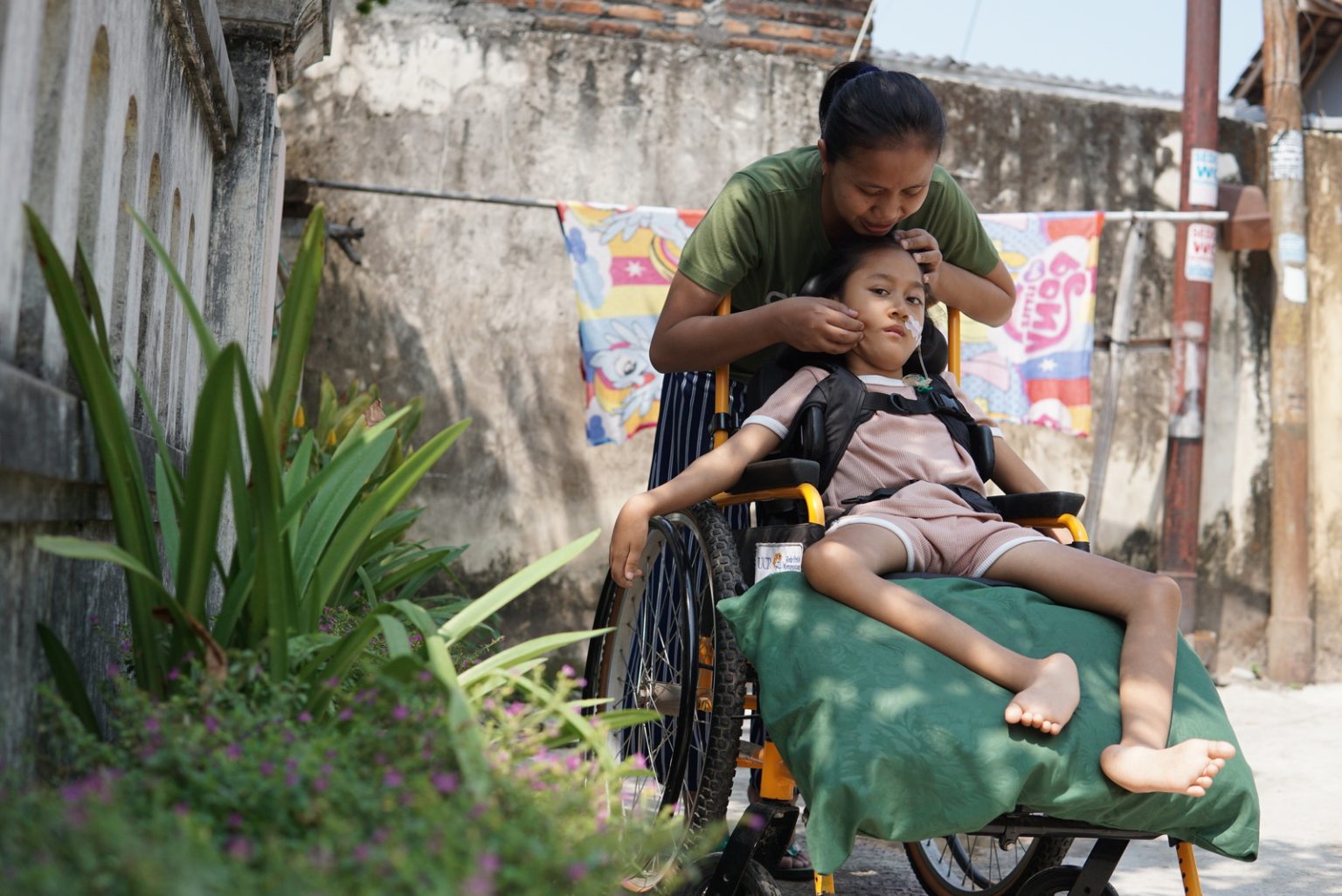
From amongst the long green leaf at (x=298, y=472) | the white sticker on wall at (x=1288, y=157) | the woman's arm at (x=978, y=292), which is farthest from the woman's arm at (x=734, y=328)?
the white sticker on wall at (x=1288, y=157)

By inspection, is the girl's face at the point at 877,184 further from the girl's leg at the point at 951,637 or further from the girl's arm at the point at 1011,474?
the girl's leg at the point at 951,637

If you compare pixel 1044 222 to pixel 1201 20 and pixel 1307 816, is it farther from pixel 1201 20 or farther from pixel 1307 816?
pixel 1307 816

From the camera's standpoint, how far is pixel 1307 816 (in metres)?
3.48

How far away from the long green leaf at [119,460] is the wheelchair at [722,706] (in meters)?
0.60

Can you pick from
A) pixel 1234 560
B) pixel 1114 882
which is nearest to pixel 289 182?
pixel 1114 882

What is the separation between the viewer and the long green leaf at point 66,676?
140cm

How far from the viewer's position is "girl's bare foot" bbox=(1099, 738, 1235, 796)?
5.47ft

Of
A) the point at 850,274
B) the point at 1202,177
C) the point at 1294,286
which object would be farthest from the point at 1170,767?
the point at 1294,286

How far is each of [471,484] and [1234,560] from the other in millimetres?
3755

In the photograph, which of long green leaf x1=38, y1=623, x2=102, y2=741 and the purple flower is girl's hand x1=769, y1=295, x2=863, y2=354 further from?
the purple flower

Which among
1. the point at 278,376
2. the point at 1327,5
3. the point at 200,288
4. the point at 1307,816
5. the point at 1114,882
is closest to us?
the point at 278,376

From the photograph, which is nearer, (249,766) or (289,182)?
(249,766)

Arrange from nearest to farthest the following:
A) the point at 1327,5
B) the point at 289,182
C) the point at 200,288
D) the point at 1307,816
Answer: the point at 200,288
the point at 1307,816
the point at 289,182
the point at 1327,5

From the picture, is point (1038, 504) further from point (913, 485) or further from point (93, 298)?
point (93, 298)
